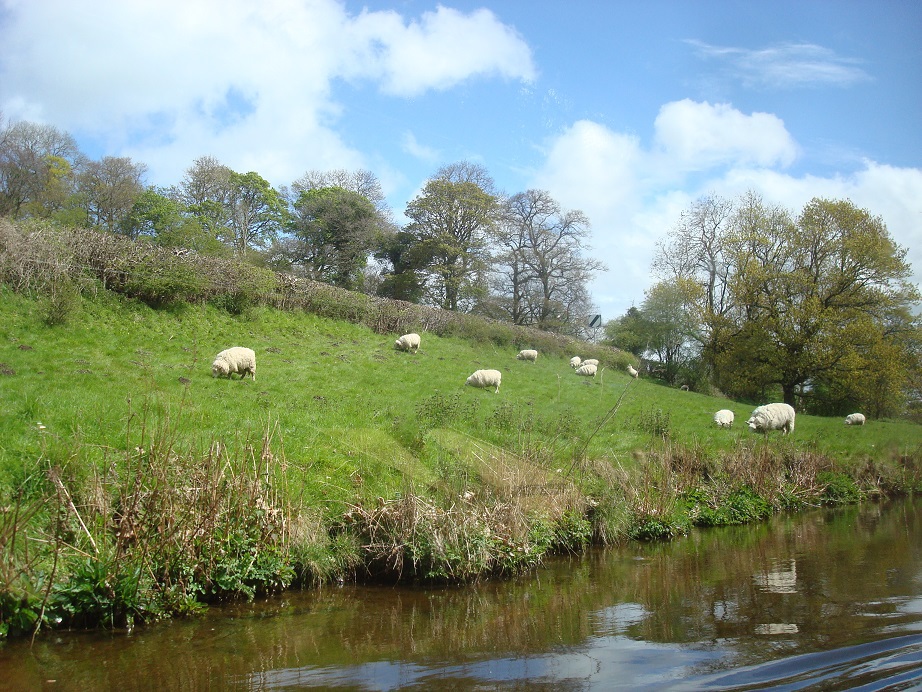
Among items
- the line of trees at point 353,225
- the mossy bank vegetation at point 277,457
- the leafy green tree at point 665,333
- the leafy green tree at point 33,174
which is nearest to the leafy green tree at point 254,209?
the line of trees at point 353,225

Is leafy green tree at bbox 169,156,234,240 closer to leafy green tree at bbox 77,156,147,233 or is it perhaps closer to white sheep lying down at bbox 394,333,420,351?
leafy green tree at bbox 77,156,147,233

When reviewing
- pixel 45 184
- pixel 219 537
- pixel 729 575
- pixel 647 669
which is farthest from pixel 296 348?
pixel 45 184

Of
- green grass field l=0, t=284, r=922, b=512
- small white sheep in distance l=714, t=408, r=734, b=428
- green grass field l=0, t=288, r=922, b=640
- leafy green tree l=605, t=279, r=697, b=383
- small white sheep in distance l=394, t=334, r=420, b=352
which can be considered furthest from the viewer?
leafy green tree l=605, t=279, r=697, b=383

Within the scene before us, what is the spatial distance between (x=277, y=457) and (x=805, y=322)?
37.5 meters

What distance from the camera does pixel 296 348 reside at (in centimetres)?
2620

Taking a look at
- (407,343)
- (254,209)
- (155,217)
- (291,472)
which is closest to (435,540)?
(291,472)

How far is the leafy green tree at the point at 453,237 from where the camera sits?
48344 mm

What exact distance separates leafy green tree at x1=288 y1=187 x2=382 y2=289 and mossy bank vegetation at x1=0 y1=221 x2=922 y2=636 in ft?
52.1

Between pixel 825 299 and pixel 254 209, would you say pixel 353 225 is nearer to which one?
pixel 254 209

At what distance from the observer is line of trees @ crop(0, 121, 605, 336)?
143ft

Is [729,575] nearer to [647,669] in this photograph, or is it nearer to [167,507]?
[647,669]

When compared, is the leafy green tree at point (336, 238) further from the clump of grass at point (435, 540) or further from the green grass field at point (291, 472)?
the clump of grass at point (435, 540)

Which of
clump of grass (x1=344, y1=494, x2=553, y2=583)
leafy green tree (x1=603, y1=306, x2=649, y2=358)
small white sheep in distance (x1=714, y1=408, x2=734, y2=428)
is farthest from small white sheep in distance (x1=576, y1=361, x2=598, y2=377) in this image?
clump of grass (x1=344, y1=494, x2=553, y2=583)

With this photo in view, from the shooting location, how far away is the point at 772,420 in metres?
24.8
